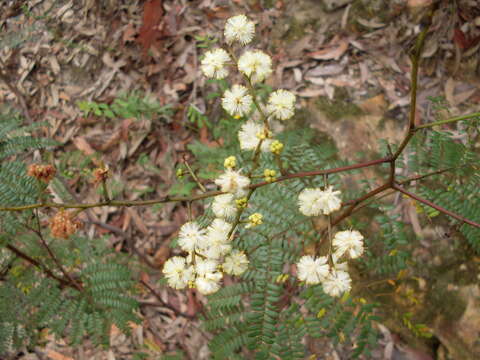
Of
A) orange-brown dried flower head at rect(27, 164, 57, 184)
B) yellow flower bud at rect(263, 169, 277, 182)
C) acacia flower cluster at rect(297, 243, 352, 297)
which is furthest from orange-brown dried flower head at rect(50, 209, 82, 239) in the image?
acacia flower cluster at rect(297, 243, 352, 297)

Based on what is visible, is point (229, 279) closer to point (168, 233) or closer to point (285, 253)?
point (168, 233)

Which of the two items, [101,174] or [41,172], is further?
[41,172]

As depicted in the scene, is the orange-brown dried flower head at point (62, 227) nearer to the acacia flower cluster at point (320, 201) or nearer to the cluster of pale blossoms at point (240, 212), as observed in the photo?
the cluster of pale blossoms at point (240, 212)

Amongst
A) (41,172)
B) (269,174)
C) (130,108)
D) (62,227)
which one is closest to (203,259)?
(269,174)

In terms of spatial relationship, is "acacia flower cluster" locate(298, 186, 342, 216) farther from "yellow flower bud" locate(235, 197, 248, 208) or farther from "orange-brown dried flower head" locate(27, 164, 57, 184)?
"orange-brown dried flower head" locate(27, 164, 57, 184)

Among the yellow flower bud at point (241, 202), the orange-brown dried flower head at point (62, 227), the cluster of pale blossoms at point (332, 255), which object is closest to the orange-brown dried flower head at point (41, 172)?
the orange-brown dried flower head at point (62, 227)

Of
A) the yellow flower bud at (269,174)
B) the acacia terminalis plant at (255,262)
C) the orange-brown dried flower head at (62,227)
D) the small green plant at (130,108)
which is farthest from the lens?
the small green plant at (130,108)

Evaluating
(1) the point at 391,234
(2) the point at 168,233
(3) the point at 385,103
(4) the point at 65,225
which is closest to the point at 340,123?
(3) the point at 385,103

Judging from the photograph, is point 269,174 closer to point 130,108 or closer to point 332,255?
point 332,255
